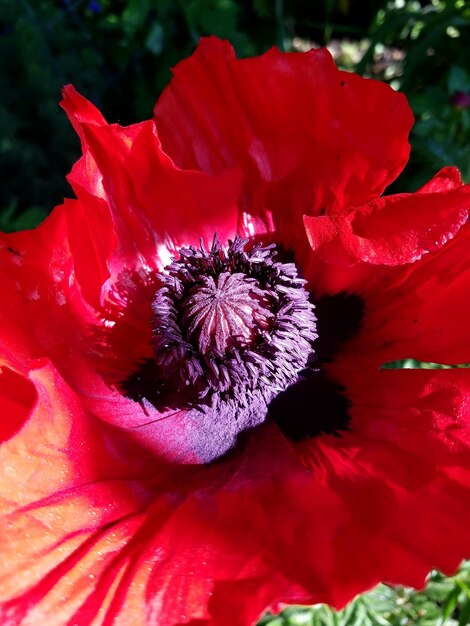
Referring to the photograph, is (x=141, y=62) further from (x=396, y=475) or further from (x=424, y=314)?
(x=396, y=475)

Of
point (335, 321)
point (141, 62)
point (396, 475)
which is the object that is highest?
point (141, 62)

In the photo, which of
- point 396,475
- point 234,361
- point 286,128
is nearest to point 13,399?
point 234,361

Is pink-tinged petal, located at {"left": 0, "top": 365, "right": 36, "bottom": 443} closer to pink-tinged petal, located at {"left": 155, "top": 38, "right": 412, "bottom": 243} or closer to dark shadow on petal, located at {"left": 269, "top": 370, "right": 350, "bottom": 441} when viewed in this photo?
dark shadow on petal, located at {"left": 269, "top": 370, "right": 350, "bottom": 441}

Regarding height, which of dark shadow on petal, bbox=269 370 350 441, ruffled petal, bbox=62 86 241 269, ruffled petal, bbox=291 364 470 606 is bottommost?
ruffled petal, bbox=291 364 470 606

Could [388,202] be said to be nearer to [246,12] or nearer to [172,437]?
[172,437]

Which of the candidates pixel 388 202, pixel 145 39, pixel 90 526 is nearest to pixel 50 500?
pixel 90 526

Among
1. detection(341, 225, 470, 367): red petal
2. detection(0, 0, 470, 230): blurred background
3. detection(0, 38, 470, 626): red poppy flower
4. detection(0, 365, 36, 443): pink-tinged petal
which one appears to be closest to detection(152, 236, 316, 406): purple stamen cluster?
detection(0, 38, 470, 626): red poppy flower

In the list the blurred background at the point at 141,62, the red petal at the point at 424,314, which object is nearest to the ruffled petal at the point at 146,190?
the red petal at the point at 424,314
